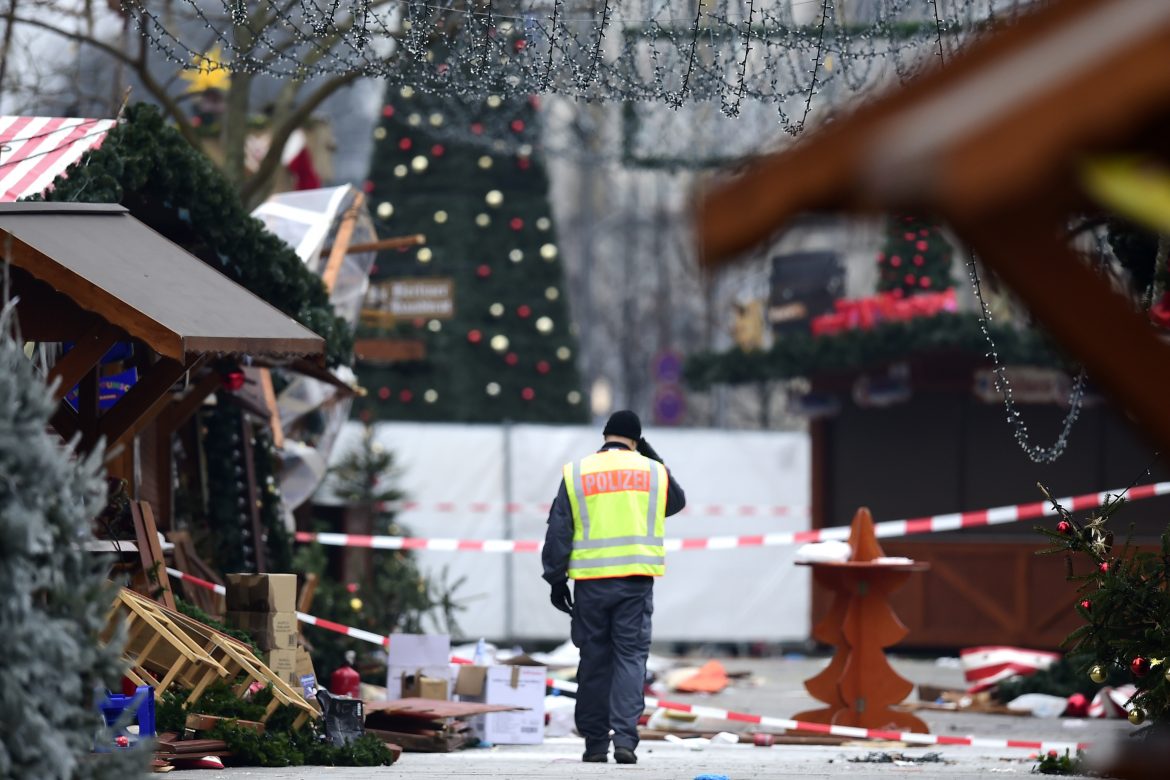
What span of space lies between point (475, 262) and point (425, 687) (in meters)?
13.6

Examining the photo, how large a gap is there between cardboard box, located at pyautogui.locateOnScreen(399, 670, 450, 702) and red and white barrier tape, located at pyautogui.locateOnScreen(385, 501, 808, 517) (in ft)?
24.2

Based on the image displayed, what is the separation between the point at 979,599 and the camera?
20953mm

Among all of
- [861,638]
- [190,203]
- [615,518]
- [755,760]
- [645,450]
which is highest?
[190,203]

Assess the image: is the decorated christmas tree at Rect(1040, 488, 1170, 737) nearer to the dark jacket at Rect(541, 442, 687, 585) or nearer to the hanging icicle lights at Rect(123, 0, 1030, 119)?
the dark jacket at Rect(541, 442, 687, 585)

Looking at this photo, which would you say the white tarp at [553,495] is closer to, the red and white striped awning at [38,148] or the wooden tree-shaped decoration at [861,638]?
the wooden tree-shaped decoration at [861,638]

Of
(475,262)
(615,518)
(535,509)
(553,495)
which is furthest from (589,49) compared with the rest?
(475,262)

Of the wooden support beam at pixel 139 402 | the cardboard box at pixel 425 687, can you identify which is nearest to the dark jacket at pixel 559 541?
the cardboard box at pixel 425 687

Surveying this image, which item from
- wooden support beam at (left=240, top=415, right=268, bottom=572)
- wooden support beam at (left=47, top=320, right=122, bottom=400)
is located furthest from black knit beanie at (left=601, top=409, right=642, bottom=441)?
wooden support beam at (left=240, top=415, right=268, bottom=572)

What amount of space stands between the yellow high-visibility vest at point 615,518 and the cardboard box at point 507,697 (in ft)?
4.94

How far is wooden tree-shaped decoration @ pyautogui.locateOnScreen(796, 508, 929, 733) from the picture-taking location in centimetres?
1299

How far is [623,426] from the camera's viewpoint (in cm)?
1081

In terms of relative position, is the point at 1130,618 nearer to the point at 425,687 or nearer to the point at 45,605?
the point at 425,687

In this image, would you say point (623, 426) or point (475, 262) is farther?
point (475, 262)

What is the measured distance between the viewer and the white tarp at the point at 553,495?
20078 millimetres
